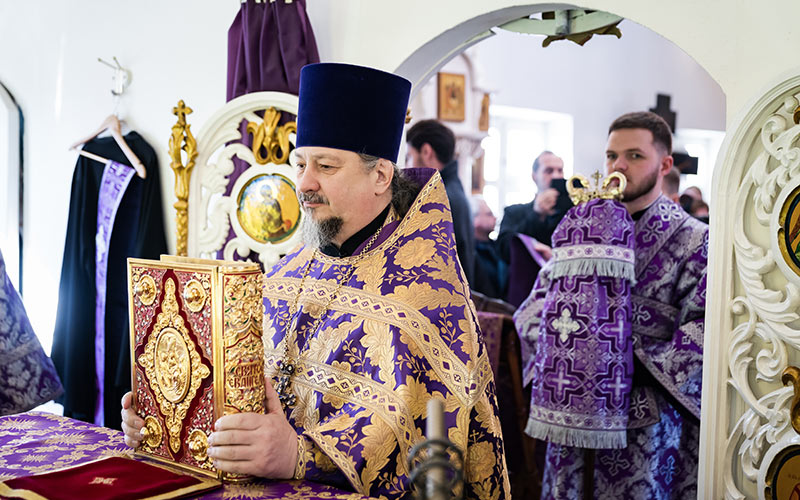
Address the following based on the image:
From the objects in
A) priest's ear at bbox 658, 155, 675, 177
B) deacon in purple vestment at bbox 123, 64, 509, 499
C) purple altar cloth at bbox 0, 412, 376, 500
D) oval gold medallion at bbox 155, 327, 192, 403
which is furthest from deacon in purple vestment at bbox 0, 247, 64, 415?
priest's ear at bbox 658, 155, 675, 177

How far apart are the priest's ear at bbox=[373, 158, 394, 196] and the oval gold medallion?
95cm

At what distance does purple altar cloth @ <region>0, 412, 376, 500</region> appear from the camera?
1679mm

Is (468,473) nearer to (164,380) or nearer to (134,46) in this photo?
(164,380)

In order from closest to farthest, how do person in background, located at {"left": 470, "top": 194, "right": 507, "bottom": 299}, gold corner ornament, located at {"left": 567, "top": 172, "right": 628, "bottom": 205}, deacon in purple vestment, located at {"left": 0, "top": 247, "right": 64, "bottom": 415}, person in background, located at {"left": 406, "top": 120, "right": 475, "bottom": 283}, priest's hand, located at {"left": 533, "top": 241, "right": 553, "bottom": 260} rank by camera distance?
deacon in purple vestment, located at {"left": 0, "top": 247, "right": 64, "bottom": 415}, gold corner ornament, located at {"left": 567, "top": 172, "right": 628, "bottom": 205}, person in background, located at {"left": 406, "top": 120, "right": 475, "bottom": 283}, priest's hand, located at {"left": 533, "top": 241, "right": 553, "bottom": 260}, person in background, located at {"left": 470, "top": 194, "right": 507, "bottom": 299}

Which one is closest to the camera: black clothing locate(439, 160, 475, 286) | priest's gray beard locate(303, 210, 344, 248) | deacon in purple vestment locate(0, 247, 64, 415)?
priest's gray beard locate(303, 210, 344, 248)

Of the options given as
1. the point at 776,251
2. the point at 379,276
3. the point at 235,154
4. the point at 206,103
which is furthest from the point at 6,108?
the point at 776,251

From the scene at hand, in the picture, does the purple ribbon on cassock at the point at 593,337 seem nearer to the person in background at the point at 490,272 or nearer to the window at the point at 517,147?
the person in background at the point at 490,272

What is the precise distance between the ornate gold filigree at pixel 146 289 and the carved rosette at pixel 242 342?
24 centimetres

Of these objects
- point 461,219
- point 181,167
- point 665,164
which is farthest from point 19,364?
point 461,219

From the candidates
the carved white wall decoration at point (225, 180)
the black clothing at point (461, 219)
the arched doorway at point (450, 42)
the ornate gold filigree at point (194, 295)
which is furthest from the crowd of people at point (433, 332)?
the black clothing at point (461, 219)

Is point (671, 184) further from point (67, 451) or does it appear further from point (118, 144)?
point (67, 451)

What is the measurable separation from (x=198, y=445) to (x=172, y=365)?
0.17 meters

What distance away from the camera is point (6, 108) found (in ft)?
18.5

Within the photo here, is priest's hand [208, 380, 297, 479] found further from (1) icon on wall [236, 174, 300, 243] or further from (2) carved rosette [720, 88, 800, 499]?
(1) icon on wall [236, 174, 300, 243]
